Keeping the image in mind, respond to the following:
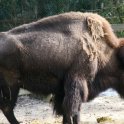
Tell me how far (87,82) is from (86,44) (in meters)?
0.51

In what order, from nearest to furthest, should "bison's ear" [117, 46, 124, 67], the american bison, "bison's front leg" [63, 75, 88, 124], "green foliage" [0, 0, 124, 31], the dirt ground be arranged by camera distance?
the american bison, "bison's front leg" [63, 75, 88, 124], "bison's ear" [117, 46, 124, 67], the dirt ground, "green foliage" [0, 0, 124, 31]

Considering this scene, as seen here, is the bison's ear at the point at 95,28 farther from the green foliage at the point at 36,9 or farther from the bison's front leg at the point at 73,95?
the green foliage at the point at 36,9

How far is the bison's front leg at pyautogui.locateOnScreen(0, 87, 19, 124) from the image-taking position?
6078mm

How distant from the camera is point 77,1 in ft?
49.0

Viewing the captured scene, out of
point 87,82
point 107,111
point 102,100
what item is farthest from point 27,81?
point 102,100

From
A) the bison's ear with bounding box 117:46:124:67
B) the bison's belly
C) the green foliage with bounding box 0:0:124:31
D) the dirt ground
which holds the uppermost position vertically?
the bison's ear with bounding box 117:46:124:67

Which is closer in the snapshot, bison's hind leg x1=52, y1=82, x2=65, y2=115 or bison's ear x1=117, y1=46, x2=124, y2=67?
bison's hind leg x1=52, y1=82, x2=65, y2=115

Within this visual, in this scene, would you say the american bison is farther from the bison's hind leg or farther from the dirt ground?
the dirt ground

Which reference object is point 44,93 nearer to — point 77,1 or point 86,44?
point 86,44

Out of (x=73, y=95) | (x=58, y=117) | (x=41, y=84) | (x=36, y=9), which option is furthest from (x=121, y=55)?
(x=36, y=9)

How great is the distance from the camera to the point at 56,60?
6074 mm

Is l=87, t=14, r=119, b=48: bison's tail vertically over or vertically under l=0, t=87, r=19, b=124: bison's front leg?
→ over

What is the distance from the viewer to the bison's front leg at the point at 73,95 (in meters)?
6.10

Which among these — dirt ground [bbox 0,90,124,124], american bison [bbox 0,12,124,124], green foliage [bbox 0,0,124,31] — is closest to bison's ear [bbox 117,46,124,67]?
american bison [bbox 0,12,124,124]
